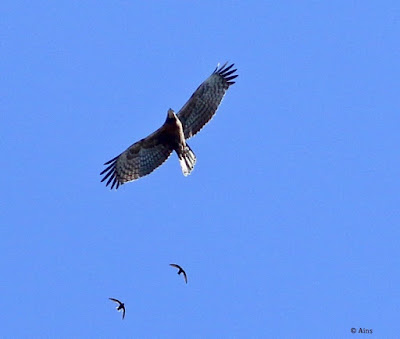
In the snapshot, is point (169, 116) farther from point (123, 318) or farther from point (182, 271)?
point (123, 318)

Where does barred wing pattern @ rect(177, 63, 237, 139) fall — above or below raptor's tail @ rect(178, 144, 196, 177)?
above

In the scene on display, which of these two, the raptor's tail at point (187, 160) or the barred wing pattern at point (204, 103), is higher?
the barred wing pattern at point (204, 103)

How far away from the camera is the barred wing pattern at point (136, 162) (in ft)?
62.8

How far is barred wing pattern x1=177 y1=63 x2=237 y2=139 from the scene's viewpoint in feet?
61.8

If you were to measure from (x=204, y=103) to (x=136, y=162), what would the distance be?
6.08ft

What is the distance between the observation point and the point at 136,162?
760 inches

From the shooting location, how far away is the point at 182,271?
55.2 ft

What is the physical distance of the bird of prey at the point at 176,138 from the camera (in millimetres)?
18625

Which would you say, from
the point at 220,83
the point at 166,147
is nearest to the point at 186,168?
the point at 166,147

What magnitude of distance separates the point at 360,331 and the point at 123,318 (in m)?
4.13

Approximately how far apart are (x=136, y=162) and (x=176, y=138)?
126 centimetres

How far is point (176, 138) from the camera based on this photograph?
1848cm

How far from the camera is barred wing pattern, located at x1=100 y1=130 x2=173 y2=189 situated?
19.2 m

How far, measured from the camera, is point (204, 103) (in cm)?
1891
